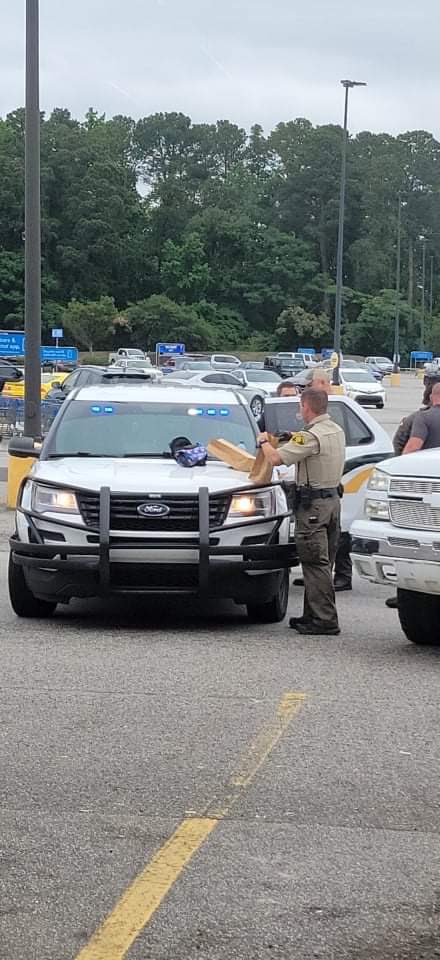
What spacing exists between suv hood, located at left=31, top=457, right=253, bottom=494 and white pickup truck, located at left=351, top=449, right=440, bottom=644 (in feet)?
3.27

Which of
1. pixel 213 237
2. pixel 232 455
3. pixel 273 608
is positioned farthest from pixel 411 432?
pixel 213 237

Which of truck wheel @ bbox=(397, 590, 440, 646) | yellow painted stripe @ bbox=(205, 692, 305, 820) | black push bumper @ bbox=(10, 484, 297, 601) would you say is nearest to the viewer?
yellow painted stripe @ bbox=(205, 692, 305, 820)

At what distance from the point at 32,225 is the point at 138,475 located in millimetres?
8860

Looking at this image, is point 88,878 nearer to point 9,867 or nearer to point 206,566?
point 9,867

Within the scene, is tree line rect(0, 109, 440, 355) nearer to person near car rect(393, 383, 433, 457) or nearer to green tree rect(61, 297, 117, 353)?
green tree rect(61, 297, 117, 353)

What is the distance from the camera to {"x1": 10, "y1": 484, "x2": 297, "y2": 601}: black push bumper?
9586 millimetres

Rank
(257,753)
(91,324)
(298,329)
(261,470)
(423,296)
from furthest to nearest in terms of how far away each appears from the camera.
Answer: (423,296) → (298,329) → (91,324) → (261,470) → (257,753)

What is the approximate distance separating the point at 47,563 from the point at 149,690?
192 centimetres

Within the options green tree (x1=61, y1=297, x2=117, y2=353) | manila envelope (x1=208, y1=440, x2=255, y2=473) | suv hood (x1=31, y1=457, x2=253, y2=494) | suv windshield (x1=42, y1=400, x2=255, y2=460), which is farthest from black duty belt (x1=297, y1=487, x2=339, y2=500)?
green tree (x1=61, y1=297, x2=117, y2=353)

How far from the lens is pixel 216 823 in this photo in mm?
5574

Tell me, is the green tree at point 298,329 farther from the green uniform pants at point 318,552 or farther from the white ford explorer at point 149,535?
the green uniform pants at point 318,552

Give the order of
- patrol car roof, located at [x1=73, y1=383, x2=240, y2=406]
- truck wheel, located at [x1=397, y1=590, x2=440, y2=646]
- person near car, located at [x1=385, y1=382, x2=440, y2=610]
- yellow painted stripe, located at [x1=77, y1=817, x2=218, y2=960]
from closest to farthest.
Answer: yellow painted stripe, located at [x1=77, y1=817, x2=218, y2=960] → truck wheel, located at [x1=397, y1=590, x2=440, y2=646] → person near car, located at [x1=385, y1=382, x2=440, y2=610] → patrol car roof, located at [x1=73, y1=383, x2=240, y2=406]

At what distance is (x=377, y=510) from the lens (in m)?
9.35

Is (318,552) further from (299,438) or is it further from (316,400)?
(316,400)
